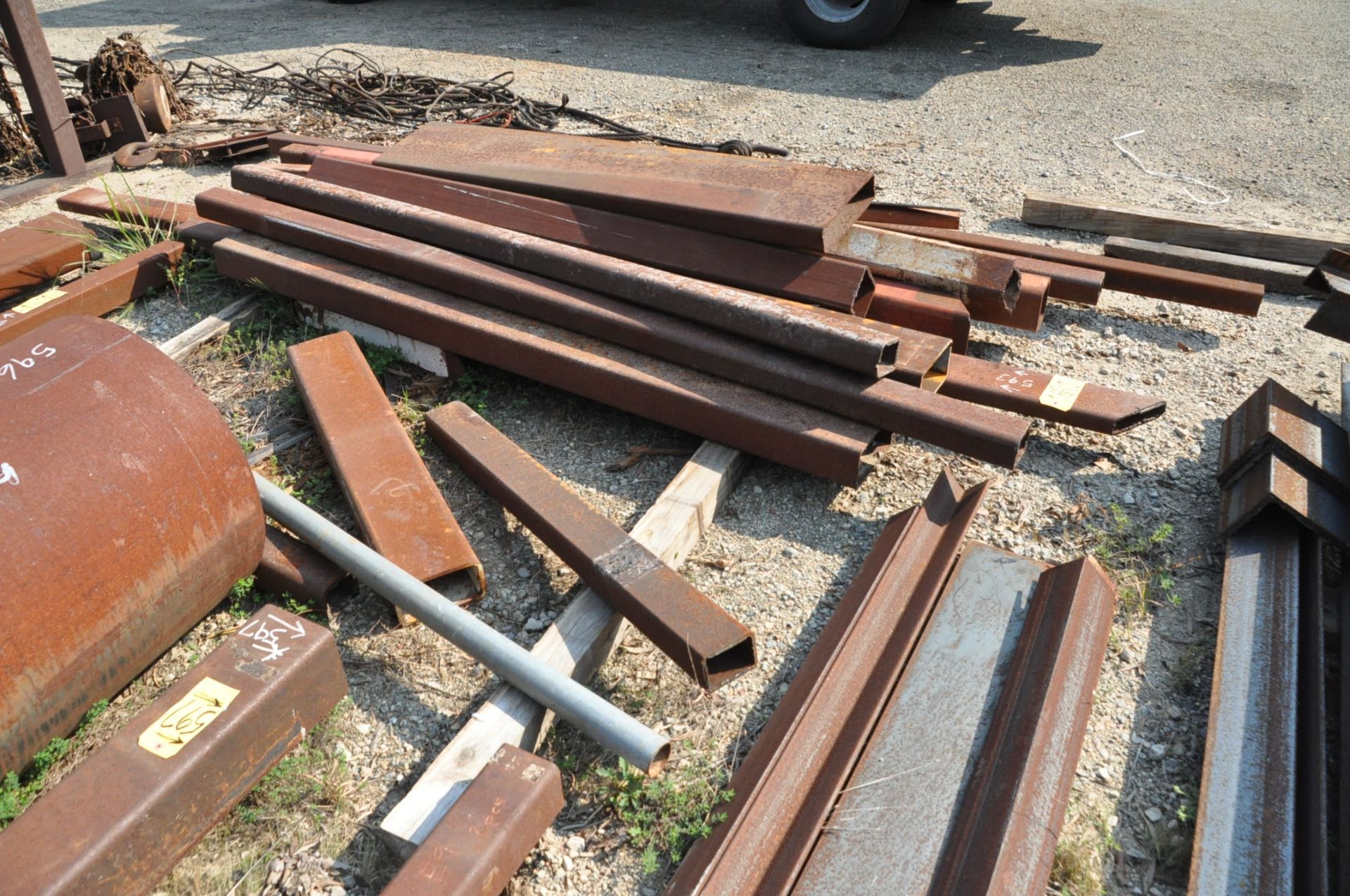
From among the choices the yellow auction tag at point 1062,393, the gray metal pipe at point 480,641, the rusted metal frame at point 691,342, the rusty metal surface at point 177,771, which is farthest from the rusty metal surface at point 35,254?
the yellow auction tag at point 1062,393

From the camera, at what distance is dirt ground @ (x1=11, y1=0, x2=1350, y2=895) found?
6.83 ft

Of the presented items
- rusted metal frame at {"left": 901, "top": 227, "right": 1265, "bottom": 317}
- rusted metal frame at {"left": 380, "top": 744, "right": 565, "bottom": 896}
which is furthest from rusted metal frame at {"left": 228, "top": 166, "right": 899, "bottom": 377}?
rusted metal frame at {"left": 380, "top": 744, "right": 565, "bottom": 896}

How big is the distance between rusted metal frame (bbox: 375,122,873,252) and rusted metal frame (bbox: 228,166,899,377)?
0.27 m

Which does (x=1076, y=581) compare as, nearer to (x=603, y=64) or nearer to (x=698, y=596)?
(x=698, y=596)

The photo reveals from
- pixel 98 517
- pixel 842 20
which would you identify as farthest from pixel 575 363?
pixel 842 20

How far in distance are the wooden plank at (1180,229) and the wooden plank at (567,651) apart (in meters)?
2.87

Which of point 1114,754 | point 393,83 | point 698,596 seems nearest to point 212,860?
point 698,596

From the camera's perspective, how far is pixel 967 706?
7.13 ft

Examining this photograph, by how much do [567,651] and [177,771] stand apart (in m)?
0.93

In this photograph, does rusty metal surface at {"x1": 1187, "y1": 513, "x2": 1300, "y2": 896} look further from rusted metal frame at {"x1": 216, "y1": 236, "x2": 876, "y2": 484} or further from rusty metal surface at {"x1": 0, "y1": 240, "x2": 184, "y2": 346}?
rusty metal surface at {"x1": 0, "y1": 240, "x2": 184, "y2": 346}

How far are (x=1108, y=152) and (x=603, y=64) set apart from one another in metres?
4.33

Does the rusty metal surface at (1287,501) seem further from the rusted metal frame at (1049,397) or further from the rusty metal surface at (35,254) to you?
the rusty metal surface at (35,254)

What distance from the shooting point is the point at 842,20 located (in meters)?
7.93

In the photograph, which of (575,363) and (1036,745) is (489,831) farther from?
(575,363)
